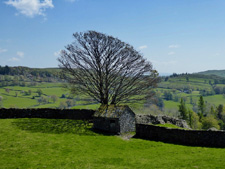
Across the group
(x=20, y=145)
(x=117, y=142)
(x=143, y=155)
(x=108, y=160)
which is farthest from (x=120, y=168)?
(x=20, y=145)

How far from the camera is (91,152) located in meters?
18.4

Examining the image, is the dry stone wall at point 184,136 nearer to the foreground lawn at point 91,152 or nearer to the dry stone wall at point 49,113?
the foreground lawn at point 91,152

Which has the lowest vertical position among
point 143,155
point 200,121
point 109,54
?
point 200,121

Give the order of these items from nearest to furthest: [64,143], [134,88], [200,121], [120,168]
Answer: [120,168], [64,143], [134,88], [200,121]

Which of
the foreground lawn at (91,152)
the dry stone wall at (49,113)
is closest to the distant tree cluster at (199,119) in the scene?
the dry stone wall at (49,113)

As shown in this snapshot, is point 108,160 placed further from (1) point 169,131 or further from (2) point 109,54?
(2) point 109,54

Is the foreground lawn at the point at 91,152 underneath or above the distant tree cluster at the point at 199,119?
above

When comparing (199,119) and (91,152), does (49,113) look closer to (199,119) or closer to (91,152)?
(91,152)

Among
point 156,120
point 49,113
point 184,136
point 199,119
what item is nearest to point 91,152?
point 184,136

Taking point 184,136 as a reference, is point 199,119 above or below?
below

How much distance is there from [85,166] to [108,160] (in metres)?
2.32

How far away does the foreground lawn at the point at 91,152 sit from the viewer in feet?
50.1

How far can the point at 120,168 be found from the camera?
14625 mm

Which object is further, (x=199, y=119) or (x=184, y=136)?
(x=199, y=119)
